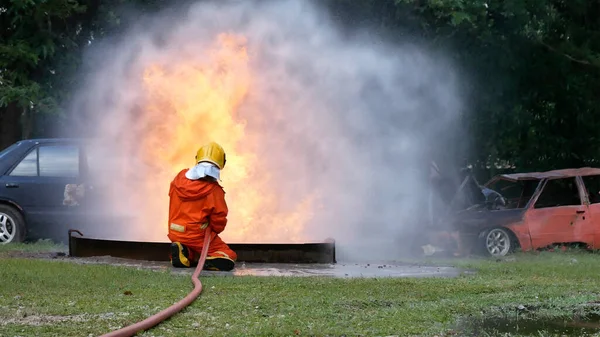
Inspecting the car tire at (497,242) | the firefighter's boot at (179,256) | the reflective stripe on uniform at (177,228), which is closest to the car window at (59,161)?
the reflective stripe on uniform at (177,228)

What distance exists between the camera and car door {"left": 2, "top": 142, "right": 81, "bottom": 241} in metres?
16.7

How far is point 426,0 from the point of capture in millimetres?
20703

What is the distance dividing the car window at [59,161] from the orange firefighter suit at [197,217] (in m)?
4.64

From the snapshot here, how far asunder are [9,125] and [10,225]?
6.19 m

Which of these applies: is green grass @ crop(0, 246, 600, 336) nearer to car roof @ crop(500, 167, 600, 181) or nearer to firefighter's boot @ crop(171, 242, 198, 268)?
firefighter's boot @ crop(171, 242, 198, 268)

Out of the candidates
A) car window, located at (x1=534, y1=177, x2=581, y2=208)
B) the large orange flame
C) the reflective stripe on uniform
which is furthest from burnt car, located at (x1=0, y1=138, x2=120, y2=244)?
car window, located at (x1=534, y1=177, x2=581, y2=208)

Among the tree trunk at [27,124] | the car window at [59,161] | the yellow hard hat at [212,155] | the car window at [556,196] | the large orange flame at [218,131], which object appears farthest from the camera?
the tree trunk at [27,124]

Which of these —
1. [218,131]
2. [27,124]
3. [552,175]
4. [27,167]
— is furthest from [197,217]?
[27,124]

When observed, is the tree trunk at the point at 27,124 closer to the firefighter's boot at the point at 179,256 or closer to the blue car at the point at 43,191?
the blue car at the point at 43,191

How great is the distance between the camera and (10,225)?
16.6 m

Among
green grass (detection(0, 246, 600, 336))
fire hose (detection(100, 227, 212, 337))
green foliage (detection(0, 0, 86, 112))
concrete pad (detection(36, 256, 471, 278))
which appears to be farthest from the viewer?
green foliage (detection(0, 0, 86, 112))

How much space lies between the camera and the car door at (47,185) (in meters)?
16.7

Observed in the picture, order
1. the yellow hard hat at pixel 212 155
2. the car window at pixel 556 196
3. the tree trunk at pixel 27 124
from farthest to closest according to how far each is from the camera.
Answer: the tree trunk at pixel 27 124 < the car window at pixel 556 196 < the yellow hard hat at pixel 212 155

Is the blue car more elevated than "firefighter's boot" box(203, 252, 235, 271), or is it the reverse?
the blue car
